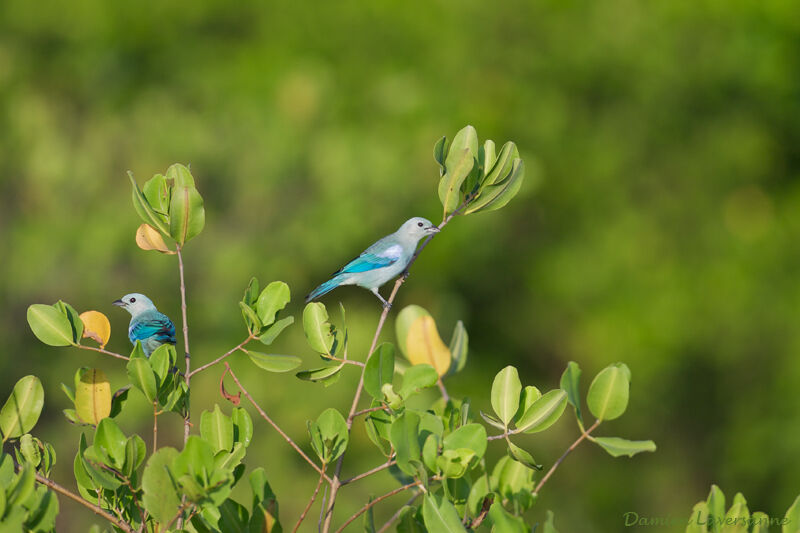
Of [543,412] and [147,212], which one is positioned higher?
[147,212]

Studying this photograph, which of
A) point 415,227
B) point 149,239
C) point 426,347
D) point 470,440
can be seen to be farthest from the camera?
point 415,227

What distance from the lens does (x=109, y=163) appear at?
701 centimetres

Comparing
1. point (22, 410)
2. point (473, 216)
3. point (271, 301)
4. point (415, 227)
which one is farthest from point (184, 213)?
point (473, 216)

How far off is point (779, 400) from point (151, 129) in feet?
19.9

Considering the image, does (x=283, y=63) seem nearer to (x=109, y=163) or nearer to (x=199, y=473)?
(x=109, y=163)

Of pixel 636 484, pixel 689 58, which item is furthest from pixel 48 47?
pixel 636 484

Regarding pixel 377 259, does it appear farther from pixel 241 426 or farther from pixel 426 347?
pixel 241 426

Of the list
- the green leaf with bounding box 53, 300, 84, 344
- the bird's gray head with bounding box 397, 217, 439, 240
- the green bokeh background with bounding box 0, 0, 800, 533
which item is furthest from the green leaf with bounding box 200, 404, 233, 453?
the green bokeh background with bounding box 0, 0, 800, 533

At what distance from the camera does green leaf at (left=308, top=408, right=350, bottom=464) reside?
5.00 feet

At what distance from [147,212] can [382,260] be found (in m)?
0.69

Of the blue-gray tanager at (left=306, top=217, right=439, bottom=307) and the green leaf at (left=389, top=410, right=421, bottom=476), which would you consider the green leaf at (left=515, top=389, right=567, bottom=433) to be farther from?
the blue-gray tanager at (left=306, top=217, right=439, bottom=307)

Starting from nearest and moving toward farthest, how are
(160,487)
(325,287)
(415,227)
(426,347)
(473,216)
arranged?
(160,487), (426,347), (325,287), (415,227), (473,216)

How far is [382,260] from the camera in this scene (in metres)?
2.02

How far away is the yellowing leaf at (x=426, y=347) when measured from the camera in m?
1.58
